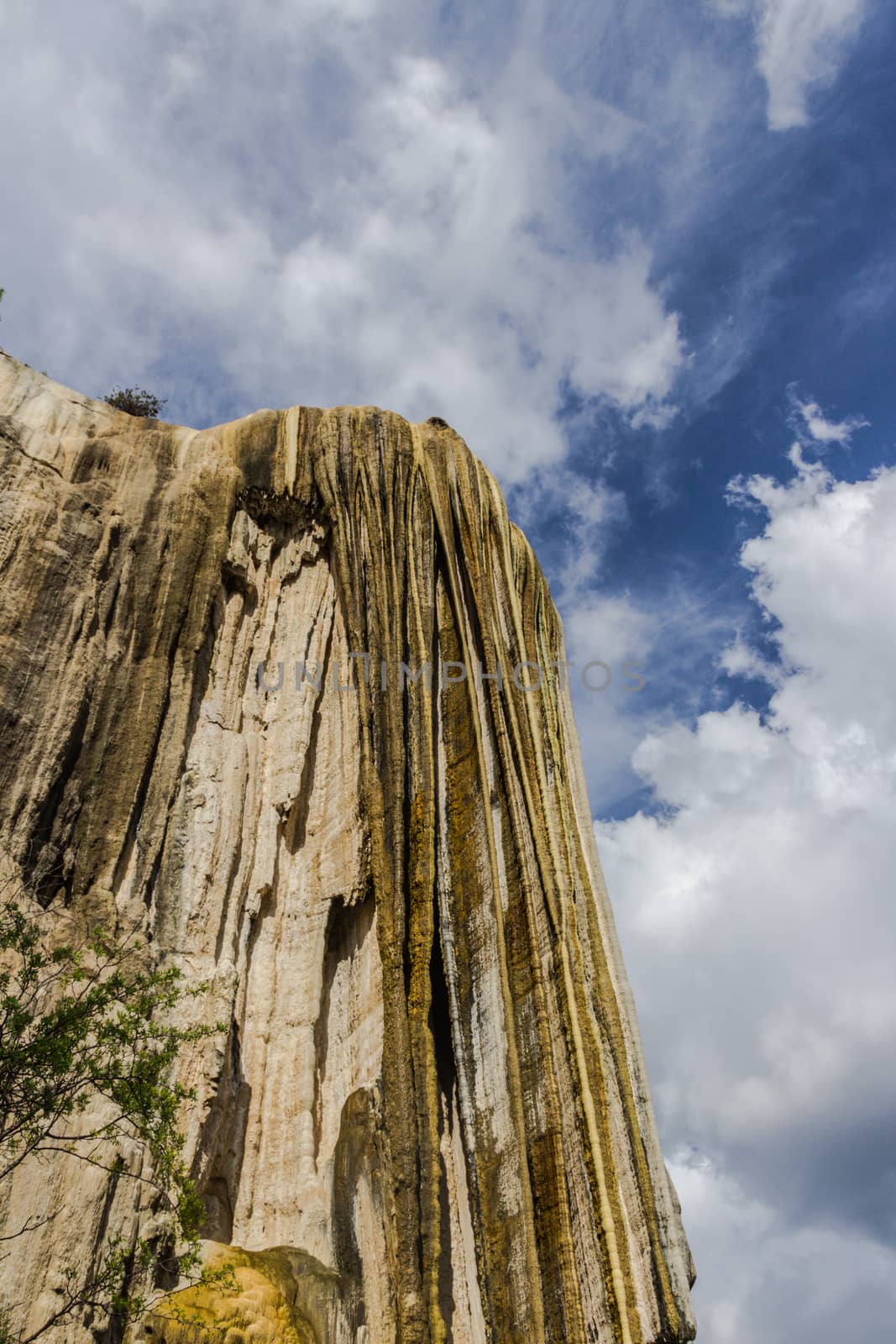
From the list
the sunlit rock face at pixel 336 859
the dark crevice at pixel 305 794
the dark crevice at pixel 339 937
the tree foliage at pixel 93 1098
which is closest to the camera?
the tree foliage at pixel 93 1098

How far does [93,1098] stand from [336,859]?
324 centimetres

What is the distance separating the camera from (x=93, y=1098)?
24.0 feet

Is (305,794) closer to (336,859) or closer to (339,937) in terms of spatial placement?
(336,859)

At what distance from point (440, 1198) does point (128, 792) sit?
4.47m

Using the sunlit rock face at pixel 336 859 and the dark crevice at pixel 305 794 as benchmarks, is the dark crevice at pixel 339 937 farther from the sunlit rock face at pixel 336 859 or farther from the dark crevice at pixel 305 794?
the dark crevice at pixel 305 794

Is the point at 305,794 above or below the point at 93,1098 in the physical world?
above

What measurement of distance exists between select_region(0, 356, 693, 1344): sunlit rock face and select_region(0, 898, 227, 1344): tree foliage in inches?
9.0

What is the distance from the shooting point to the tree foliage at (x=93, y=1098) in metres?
5.43

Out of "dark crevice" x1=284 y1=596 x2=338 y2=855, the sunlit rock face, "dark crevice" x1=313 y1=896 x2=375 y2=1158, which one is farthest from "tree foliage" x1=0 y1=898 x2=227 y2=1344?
"dark crevice" x1=284 y1=596 x2=338 y2=855

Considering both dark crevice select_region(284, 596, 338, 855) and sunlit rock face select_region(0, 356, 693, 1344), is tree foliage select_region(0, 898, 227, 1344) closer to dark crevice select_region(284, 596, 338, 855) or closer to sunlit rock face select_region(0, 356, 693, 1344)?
sunlit rock face select_region(0, 356, 693, 1344)

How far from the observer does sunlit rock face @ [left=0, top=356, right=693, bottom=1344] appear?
24.1 feet

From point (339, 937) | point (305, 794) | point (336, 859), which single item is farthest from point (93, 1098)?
point (305, 794)

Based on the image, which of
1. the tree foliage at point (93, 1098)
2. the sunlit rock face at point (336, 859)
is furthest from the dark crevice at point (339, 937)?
the tree foliage at point (93, 1098)

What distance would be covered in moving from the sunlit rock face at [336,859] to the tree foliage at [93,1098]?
23 centimetres
